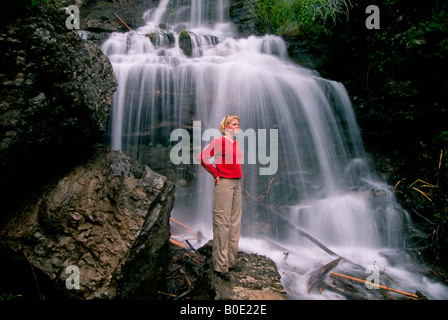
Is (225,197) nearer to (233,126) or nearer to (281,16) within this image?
(233,126)

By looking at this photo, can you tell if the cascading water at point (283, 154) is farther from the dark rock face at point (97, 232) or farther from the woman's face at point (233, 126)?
the woman's face at point (233, 126)

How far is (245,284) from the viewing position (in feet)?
9.29

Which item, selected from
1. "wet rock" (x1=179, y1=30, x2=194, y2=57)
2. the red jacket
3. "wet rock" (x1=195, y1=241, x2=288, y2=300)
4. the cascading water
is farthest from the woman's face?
"wet rock" (x1=179, y1=30, x2=194, y2=57)

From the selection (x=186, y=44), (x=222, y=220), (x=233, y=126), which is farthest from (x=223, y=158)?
(x=186, y=44)

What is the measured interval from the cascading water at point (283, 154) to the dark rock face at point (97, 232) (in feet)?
8.44

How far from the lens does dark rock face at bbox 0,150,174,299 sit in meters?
2.30

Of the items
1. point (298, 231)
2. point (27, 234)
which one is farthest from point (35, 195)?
point (298, 231)

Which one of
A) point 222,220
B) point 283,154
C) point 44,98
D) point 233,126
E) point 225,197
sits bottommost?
point 222,220

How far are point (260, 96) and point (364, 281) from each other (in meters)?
5.40

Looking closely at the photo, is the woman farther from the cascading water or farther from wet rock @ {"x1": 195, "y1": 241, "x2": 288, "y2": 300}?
the cascading water

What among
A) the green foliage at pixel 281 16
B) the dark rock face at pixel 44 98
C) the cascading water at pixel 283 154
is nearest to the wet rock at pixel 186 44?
the cascading water at pixel 283 154

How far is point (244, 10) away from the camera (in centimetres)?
1433

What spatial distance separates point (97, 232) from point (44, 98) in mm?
1579

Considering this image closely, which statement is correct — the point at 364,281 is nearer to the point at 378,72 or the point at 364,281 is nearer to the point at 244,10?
the point at 378,72
